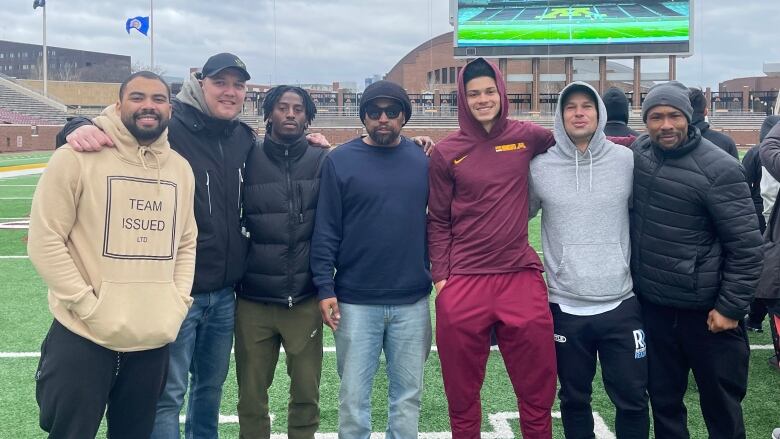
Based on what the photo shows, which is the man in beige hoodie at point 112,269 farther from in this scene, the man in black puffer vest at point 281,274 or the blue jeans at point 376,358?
the blue jeans at point 376,358

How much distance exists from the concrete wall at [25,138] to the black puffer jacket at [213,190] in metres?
37.3

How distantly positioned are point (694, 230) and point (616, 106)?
2.28 m

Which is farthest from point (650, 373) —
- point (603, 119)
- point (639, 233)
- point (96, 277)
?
point (96, 277)

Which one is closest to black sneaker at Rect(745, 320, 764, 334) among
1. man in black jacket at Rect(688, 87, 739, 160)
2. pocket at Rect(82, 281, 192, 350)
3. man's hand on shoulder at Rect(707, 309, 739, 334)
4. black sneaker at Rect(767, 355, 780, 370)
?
black sneaker at Rect(767, 355, 780, 370)

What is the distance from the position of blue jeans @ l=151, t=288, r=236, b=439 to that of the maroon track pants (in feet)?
3.42

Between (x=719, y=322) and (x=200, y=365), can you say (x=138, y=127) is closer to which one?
(x=200, y=365)

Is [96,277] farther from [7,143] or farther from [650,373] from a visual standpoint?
[7,143]

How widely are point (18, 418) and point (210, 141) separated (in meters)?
2.19

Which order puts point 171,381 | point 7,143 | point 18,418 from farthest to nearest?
point 7,143, point 18,418, point 171,381

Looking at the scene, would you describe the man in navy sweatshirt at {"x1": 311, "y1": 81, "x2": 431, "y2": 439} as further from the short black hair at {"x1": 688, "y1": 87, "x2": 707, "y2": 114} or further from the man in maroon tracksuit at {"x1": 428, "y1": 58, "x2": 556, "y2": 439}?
the short black hair at {"x1": 688, "y1": 87, "x2": 707, "y2": 114}

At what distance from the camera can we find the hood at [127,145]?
261 centimetres

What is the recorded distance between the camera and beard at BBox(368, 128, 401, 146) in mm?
3135

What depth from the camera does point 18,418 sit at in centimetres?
396

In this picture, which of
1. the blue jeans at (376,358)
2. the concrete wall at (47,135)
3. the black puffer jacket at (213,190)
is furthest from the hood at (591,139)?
the concrete wall at (47,135)
